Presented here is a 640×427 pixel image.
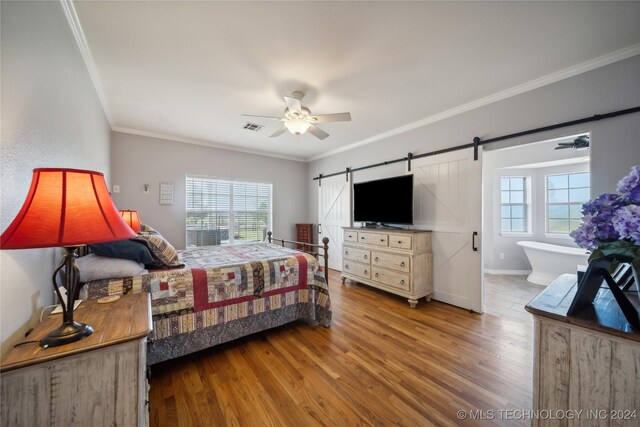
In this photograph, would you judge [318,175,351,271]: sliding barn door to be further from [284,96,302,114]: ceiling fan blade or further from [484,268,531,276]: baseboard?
[484,268,531,276]: baseboard

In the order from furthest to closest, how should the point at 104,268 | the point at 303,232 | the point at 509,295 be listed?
the point at 303,232 < the point at 509,295 < the point at 104,268

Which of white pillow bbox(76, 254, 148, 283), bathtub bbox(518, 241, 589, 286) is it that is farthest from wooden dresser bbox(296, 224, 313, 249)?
bathtub bbox(518, 241, 589, 286)

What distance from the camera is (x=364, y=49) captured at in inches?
78.2

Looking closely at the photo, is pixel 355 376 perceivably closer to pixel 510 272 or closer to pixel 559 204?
pixel 510 272

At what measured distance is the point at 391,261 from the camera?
3.42 metres

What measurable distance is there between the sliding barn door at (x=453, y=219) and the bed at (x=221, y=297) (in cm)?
181

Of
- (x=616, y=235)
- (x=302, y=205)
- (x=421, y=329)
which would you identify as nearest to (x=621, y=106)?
(x=616, y=235)

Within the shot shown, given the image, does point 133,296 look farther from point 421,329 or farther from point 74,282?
point 421,329

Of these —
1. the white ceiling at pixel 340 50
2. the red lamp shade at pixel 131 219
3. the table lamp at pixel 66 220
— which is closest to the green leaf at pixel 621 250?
the white ceiling at pixel 340 50

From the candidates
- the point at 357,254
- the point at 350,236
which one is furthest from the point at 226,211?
the point at 357,254

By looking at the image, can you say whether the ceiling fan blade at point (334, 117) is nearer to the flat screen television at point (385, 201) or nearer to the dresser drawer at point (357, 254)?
the flat screen television at point (385, 201)

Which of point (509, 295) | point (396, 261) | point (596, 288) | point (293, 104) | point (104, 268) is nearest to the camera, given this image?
point (596, 288)

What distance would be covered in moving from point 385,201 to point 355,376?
8.47 feet

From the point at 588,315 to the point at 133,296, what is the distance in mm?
2378
